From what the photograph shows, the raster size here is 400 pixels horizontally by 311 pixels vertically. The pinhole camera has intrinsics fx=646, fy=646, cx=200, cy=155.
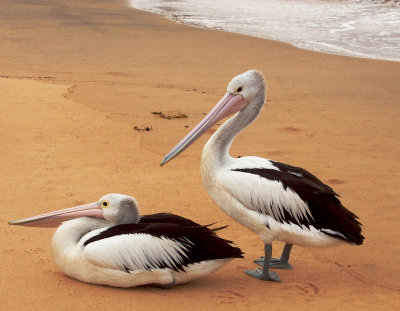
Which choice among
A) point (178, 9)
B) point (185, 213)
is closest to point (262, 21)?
point (178, 9)

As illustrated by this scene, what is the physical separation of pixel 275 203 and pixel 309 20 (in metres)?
17.5

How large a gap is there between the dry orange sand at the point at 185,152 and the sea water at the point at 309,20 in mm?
1950

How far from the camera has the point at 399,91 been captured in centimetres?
1091

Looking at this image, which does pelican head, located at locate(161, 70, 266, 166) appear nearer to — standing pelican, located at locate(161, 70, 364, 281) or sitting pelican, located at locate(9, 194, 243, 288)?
standing pelican, located at locate(161, 70, 364, 281)

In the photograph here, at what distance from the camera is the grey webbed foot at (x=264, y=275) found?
4070mm

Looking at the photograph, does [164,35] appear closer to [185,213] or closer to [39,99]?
[39,99]

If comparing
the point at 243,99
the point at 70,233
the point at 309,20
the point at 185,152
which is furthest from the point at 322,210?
the point at 309,20

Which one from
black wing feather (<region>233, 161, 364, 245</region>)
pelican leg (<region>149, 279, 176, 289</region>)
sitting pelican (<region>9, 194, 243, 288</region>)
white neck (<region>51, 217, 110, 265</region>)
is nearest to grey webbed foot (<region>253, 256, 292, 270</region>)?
black wing feather (<region>233, 161, 364, 245</region>)

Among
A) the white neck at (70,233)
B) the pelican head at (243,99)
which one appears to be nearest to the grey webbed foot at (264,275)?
the white neck at (70,233)

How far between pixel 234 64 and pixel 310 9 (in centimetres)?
1202

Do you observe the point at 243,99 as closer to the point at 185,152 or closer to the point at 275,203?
the point at 275,203

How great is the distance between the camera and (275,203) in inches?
163

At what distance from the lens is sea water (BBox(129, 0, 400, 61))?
52.6 ft

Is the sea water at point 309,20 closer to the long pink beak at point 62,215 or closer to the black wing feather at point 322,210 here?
the black wing feather at point 322,210
